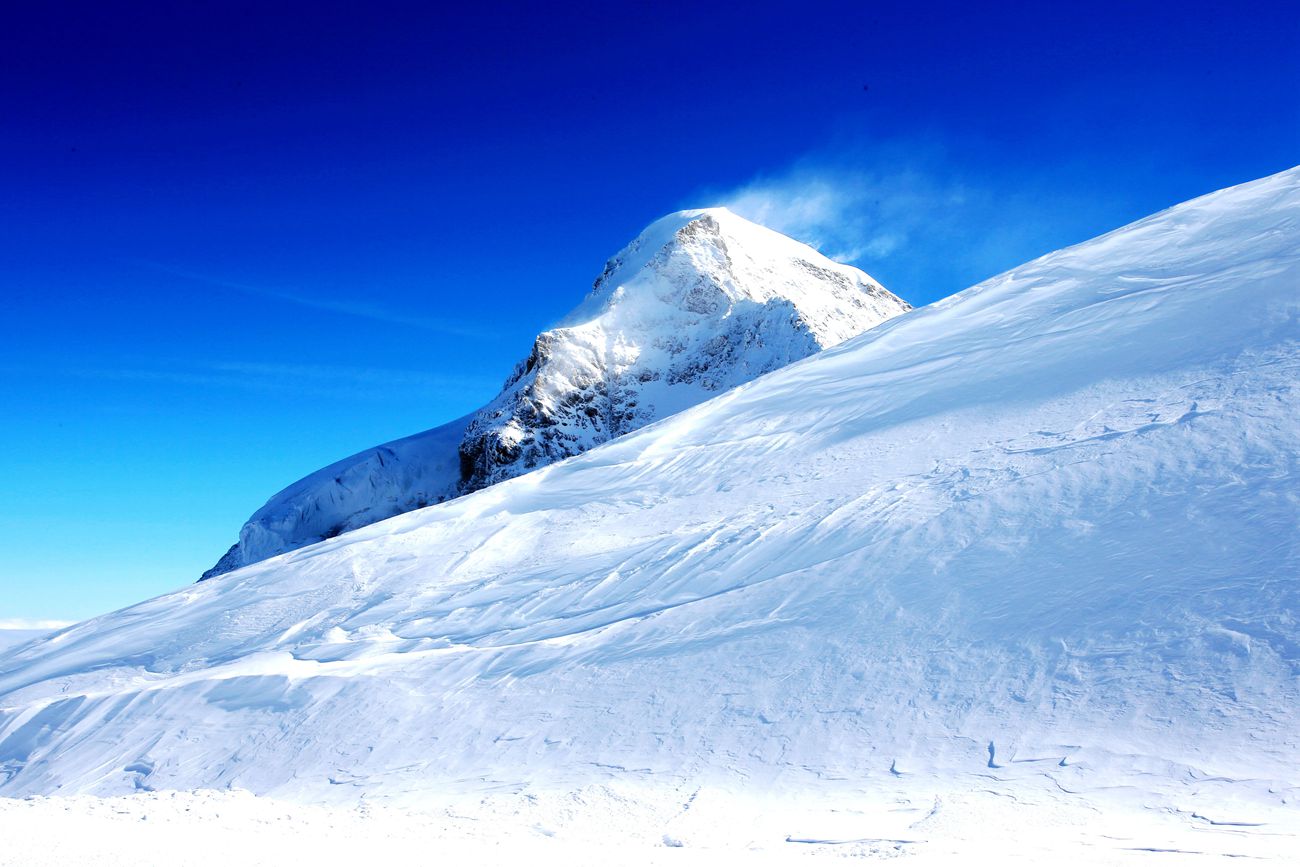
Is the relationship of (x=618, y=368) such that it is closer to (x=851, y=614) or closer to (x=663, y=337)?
(x=663, y=337)

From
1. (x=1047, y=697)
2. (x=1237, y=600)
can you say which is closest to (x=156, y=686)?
(x=1047, y=697)

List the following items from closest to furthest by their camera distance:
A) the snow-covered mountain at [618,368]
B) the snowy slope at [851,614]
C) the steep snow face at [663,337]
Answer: the snowy slope at [851,614] → the steep snow face at [663,337] → the snow-covered mountain at [618,368]

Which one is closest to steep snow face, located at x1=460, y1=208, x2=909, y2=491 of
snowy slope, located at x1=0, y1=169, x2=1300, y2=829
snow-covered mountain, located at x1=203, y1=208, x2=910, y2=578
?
snow-covered mountain, located at x1=203, y1=208, x2=910, y2=578

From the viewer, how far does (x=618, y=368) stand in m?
40.8

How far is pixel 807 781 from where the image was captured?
488 cm

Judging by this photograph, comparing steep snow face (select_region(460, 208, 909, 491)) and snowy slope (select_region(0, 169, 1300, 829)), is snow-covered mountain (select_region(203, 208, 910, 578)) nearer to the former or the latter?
steep snow face (select_region(460, 208, 909, 491))

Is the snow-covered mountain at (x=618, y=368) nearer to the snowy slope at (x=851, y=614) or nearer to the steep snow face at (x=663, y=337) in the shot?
the steep snow face at (x=663, y=337)

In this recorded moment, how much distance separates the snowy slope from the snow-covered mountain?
2605 centimetres

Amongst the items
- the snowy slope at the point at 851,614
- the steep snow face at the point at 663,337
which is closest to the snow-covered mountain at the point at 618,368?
the steep snow face at the point at 663,337

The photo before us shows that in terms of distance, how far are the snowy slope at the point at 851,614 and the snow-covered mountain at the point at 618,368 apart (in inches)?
1026

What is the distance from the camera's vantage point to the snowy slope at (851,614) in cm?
489

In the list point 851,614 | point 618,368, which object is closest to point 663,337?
point 618,368

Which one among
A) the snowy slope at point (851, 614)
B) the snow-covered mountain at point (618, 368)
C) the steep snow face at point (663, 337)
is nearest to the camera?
the snowy slope at point (851, 614)

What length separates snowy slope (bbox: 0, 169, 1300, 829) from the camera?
16.0ft
